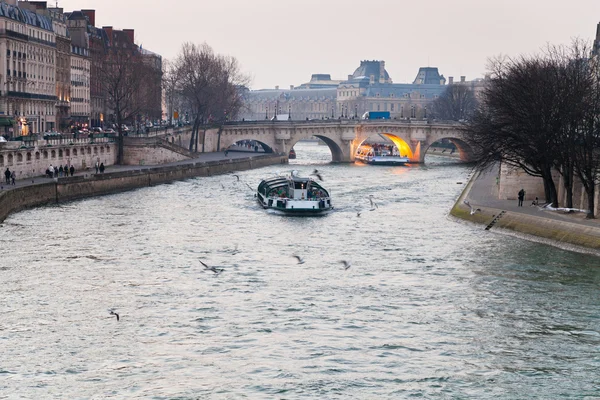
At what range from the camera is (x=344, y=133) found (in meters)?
143

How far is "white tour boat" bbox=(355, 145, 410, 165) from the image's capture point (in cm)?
14062

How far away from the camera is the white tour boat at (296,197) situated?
75812 millimetres

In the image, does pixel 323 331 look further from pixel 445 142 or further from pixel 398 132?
pixel 445 142

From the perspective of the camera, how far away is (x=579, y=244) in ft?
185

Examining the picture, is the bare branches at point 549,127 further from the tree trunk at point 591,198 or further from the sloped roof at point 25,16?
the sloped roof at point 25,16

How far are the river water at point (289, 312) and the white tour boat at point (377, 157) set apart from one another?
72696 mm

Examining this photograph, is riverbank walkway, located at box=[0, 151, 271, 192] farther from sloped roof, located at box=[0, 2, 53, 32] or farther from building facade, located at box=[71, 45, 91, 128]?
sloped roof, located at box=[0, 2, 53, 32]

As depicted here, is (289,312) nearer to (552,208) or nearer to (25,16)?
(552,208)

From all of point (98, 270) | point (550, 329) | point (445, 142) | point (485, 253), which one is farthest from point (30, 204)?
point (445, 142)

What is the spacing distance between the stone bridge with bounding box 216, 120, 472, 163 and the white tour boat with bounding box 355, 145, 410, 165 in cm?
171

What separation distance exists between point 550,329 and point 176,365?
511 inches

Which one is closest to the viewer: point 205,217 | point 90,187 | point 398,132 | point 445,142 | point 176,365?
point 176,365

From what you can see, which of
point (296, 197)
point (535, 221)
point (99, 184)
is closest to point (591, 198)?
point (535, 221)

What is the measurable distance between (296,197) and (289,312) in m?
35.7
